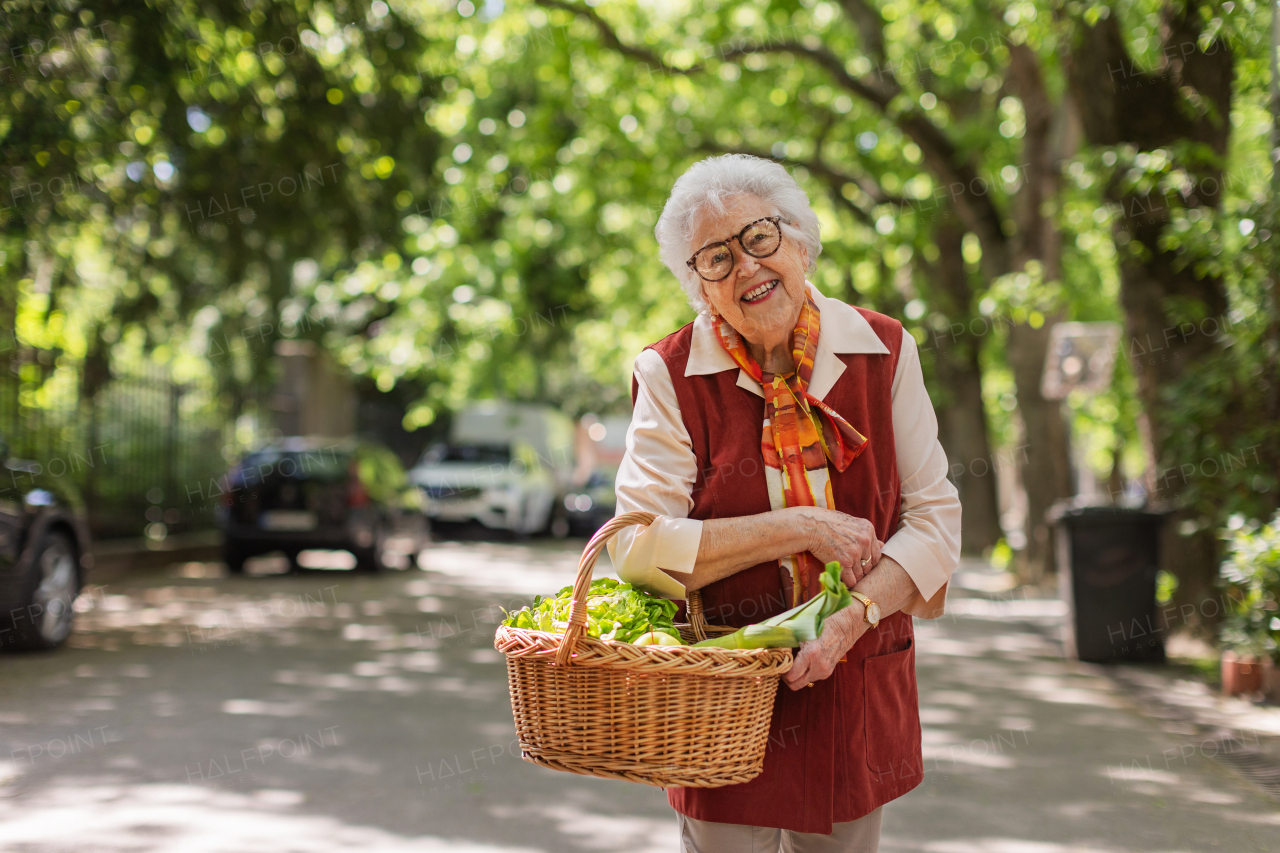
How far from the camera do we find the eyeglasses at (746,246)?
2.47 m

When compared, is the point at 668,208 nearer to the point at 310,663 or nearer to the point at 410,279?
the point at 310,663

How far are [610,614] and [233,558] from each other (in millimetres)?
13168

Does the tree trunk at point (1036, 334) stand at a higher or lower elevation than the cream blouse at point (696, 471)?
higher

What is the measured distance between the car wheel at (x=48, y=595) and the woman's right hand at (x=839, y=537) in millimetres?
7392

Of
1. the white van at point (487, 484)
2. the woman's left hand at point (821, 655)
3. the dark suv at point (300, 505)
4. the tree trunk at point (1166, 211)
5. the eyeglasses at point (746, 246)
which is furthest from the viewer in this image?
the white van at point (487, 484)

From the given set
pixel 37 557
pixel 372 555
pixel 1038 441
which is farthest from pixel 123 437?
pixel 1038 441

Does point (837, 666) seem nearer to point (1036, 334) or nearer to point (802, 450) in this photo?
point (802, 450)

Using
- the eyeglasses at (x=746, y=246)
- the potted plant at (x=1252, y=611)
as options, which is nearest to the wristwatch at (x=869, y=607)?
the eyeglasses at (x=746, y=246)

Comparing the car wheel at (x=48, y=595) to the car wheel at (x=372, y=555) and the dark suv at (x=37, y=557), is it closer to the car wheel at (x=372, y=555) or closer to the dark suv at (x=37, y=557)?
the dark suv at (x=37, y=557)

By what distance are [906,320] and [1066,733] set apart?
10963mm

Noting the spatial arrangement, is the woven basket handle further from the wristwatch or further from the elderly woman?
the wristwatch

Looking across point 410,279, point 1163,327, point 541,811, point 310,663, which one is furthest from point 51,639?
point 410,279

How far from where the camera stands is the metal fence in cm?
1292

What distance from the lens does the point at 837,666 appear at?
2.42 m
